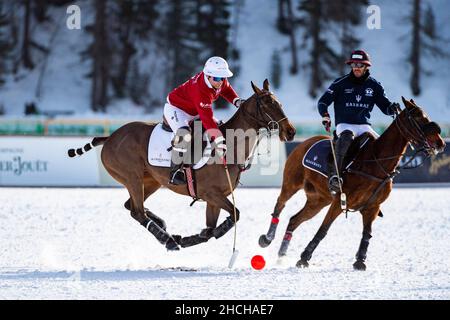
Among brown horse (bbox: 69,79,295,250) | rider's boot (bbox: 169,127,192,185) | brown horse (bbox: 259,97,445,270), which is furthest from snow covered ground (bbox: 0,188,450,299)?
rider's boot (bbox: 169,127,192,185)

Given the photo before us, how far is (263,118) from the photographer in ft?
31.0

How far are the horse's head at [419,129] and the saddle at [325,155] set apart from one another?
56 cm

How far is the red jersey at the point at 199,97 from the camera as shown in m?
A: 9.44

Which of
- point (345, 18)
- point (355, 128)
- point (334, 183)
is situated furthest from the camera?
point (345, 18)

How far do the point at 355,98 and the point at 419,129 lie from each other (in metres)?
1.05

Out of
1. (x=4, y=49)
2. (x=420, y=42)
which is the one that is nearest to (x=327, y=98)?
(x=420, y=42)

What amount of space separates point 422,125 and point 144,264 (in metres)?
3.56

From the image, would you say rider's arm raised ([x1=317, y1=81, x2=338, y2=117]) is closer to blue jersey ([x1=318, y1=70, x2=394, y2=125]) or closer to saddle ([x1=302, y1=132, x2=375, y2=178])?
blue jersey ([x1=318, y1=70, x2=394, y2=125])

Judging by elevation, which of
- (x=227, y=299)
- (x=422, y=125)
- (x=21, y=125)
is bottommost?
(x=21, y=125)

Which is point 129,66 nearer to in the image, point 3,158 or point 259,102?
point 3,158

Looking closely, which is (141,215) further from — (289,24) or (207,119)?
(289,24)

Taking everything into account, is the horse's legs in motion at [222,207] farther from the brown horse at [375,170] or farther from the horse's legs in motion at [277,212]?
the horse's legs in motion at [277,212]
